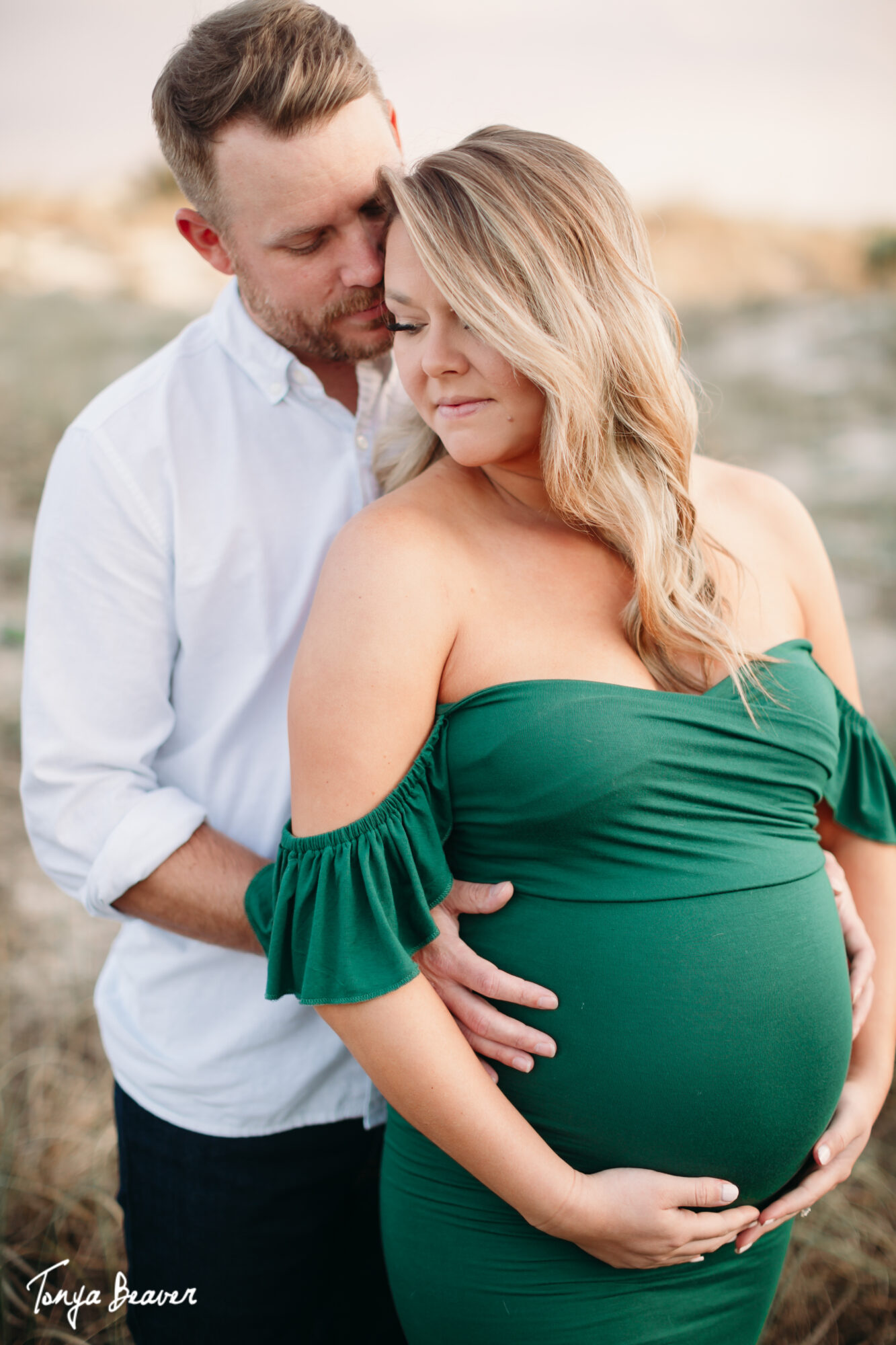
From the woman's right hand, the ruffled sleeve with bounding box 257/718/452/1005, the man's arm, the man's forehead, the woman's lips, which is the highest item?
the man's forehead

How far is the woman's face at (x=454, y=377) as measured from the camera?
1.32 metres

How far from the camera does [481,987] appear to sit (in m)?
1.33

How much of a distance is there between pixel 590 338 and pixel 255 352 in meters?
0.60

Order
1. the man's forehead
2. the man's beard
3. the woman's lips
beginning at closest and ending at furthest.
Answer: the woman's lips → the man's forehead → the man's beard

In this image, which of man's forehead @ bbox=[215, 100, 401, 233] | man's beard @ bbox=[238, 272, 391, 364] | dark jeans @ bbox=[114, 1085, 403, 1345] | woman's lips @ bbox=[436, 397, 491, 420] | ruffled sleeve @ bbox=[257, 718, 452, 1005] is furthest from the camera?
dark jeans @ bbox=[114, 1085, 403, 1345]

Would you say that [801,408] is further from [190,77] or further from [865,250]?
[190,77]

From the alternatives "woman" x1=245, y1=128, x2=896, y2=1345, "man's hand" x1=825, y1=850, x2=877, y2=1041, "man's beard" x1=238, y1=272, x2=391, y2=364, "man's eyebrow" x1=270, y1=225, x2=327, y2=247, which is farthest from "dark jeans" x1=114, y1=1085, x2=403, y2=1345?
"man's eyebrow" x1=270, y1=225, x2=327, y2=247

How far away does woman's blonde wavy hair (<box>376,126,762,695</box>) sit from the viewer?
4.20 ft

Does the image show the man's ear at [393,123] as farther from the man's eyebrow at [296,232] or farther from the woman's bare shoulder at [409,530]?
the woman's bare shoulder at [409,530]

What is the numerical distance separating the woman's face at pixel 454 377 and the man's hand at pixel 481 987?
64cm

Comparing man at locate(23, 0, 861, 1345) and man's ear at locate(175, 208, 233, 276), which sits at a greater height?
man's ear at locate(175, 208, 233, 276)

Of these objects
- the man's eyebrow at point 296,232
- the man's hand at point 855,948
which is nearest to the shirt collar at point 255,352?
the man's eyebrow at point 296,232

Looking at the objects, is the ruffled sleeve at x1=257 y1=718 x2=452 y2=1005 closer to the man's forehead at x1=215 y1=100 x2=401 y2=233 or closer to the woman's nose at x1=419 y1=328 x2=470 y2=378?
the woman's nose at x1=419 y1=328 x2=470 y2=378

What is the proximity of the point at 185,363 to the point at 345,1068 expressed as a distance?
1288 millimetres
